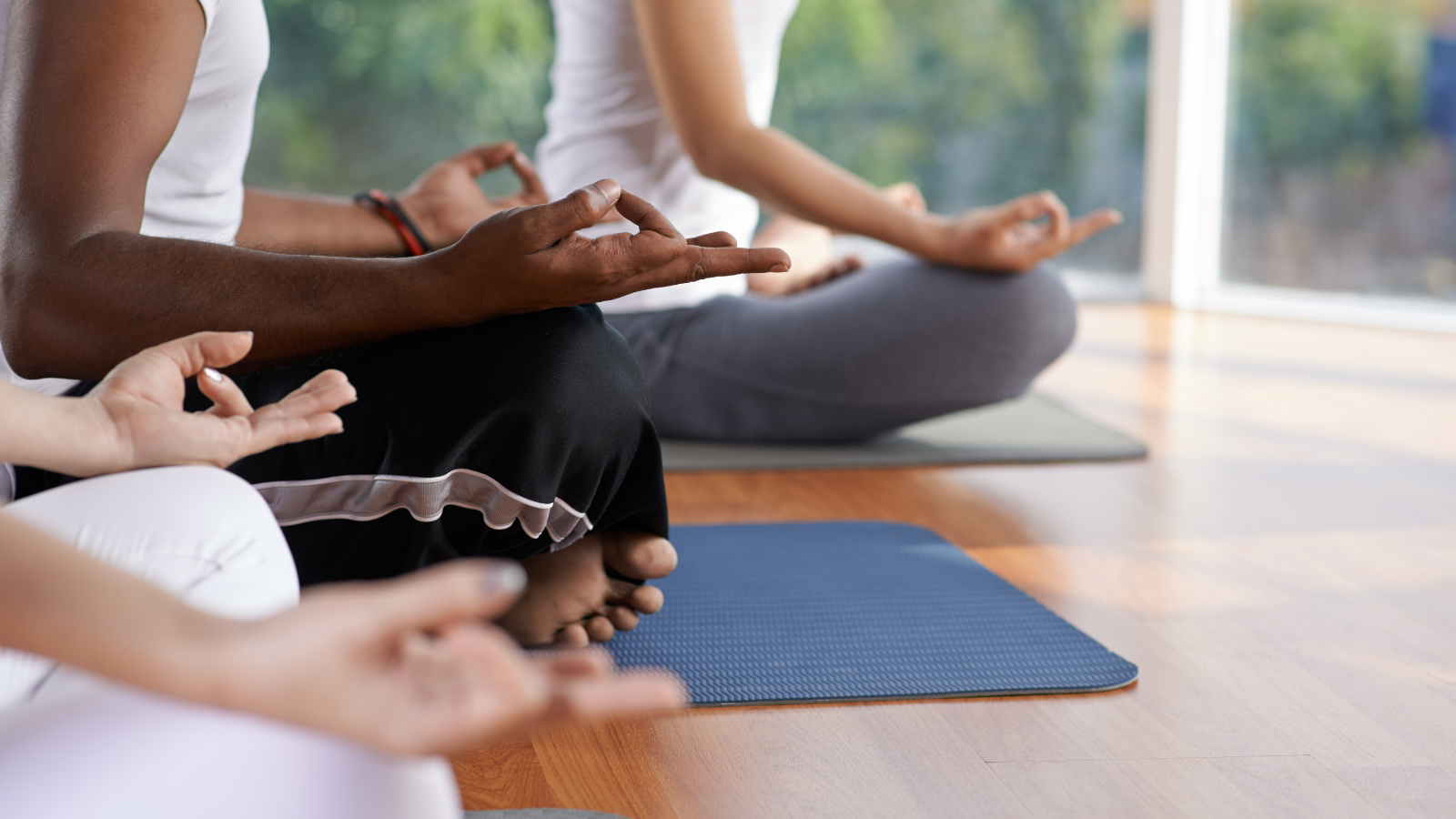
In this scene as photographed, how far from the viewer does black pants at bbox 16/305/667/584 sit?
3.29 feet

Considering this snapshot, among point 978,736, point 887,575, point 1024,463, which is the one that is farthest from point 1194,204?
point 978,736

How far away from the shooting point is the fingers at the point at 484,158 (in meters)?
1.61

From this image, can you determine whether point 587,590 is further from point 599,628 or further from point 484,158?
point 484,158

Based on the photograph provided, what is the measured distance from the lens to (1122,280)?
4.60 m

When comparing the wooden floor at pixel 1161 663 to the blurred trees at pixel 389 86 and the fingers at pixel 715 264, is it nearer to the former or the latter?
the fingers at pixel 715 264

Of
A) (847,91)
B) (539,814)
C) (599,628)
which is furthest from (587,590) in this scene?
(847,91)

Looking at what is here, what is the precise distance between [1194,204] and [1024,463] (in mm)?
2738

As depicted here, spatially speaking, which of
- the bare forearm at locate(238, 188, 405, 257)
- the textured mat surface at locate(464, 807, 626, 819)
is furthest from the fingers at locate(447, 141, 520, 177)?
the textured mat surface at locate(464, 807, 626, 819)

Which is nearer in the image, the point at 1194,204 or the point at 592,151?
the point at 592,151

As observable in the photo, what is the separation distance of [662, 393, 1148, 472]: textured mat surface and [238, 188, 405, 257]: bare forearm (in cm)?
→ 55

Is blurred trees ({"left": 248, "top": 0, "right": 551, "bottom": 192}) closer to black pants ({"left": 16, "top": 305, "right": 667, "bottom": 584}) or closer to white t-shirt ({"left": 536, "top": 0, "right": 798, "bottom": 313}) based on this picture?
white t-shirt ({"left": 536, "top": 0, "right": 798, "bottom": 313})

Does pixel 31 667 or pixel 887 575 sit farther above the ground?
pixel 31 667

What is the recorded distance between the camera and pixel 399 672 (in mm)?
459

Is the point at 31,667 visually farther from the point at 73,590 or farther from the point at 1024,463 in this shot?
the point at 1024,463
